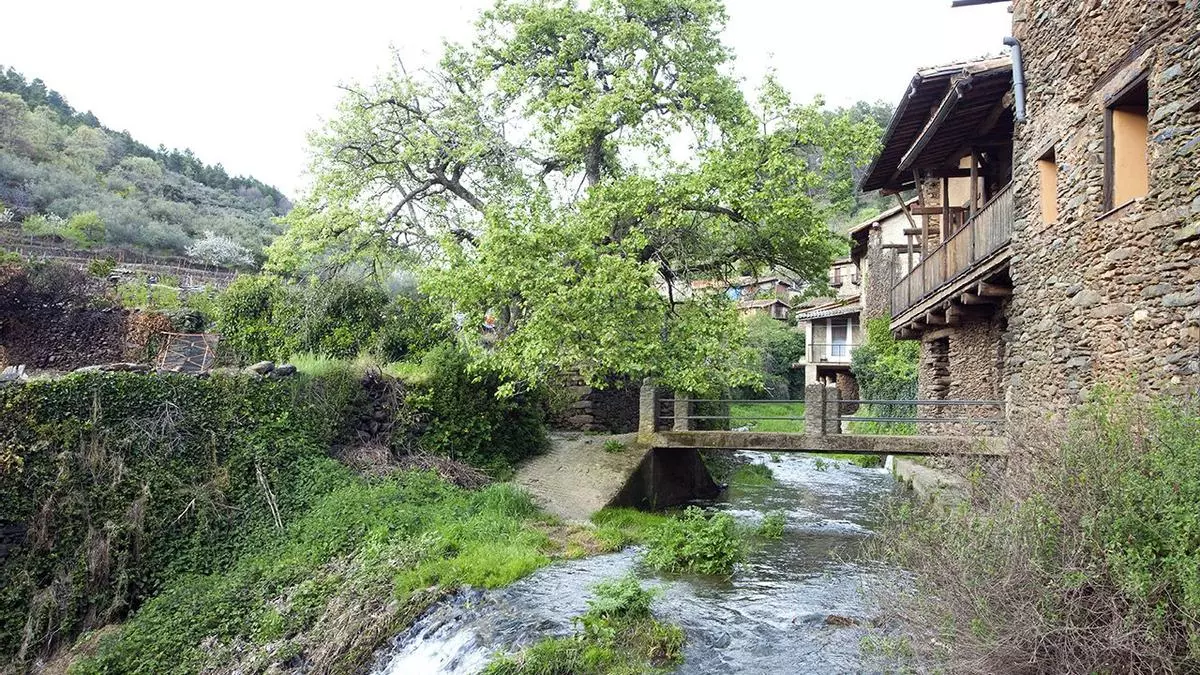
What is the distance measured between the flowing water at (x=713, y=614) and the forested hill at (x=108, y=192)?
96.0 feet

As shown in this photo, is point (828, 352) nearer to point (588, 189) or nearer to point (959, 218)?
point (959, 218)

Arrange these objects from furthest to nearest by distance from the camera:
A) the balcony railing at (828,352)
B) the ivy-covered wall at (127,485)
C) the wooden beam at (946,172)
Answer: the balcony railing at (828,352), the wooden beam at (946,172), the ivy-covered wall at (127,485)

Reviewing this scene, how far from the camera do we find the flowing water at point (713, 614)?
281 inches

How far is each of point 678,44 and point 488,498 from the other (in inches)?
425

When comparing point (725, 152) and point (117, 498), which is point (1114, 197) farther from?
point (117, 498)

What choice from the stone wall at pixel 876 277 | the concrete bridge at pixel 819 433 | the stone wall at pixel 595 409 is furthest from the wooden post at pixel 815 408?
the stone wall at pixel 876 277

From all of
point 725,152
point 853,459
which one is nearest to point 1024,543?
point 725,152

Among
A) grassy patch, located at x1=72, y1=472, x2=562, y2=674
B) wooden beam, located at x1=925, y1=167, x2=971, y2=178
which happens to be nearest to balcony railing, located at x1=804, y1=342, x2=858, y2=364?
wooden beam, located at x1=925, y1=167, x2=971, y2=178

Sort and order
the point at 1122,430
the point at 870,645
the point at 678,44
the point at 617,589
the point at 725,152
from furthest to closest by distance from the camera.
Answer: the point at 678,44, the point at 725,152, the point at 617,589, the point at 870,645, the point at 1122,430

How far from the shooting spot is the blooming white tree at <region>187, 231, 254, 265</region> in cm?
3881

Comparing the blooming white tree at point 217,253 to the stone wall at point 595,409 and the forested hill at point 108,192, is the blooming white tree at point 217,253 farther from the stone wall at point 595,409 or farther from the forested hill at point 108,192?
the stone wall at point 595,409

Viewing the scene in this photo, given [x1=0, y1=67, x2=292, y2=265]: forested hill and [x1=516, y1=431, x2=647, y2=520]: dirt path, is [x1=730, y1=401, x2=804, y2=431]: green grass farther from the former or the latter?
[x1=0, y1=67, x2=292, y2=265]: forested hill

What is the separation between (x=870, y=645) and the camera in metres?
6.24

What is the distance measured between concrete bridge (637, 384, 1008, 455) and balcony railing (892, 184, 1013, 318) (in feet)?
8.32
